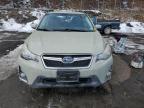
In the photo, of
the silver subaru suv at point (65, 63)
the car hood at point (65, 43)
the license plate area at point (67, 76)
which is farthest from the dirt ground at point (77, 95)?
the car hood at point (65, 43)

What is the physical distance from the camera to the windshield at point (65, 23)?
702 centimetres

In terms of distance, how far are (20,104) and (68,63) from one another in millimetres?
1185

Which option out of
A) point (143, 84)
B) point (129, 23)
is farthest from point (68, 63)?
point (129, 23)

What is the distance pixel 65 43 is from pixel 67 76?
31.9 inches

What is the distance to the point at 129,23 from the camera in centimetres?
1988

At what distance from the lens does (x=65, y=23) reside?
7.24 metres

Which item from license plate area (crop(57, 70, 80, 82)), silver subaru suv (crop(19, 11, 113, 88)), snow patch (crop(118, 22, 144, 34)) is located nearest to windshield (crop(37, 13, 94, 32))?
silver subaru suv (crop(19, 11, 113, 88))

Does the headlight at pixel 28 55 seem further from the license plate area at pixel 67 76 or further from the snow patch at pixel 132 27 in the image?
the snow patch at pixel 132 27

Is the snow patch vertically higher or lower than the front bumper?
lower

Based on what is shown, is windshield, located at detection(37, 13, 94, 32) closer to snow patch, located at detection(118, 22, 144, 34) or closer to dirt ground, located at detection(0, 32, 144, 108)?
dirt ground, located at detection(0, 32, 144, 108)

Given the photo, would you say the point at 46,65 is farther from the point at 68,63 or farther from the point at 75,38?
the point at 75,38

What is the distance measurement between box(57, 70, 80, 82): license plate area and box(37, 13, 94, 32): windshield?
72.4 inches

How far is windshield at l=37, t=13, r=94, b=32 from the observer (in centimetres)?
702

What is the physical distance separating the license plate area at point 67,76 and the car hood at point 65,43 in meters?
0.39
